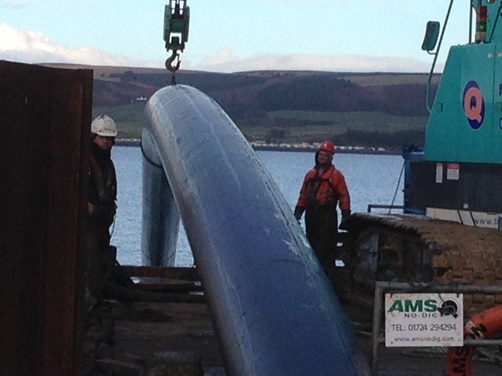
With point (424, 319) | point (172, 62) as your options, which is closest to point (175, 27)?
point (172, 62)

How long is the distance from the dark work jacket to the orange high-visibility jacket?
355cm

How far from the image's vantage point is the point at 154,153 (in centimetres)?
1877

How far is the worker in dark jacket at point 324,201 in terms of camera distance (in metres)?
15.9

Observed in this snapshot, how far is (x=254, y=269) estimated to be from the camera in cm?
941

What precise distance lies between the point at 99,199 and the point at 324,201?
384 cm

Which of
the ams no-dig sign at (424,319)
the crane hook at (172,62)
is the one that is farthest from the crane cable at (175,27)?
the ams no-dig sign at (424,319)

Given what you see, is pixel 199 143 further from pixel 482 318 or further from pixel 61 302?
pixel 61 302

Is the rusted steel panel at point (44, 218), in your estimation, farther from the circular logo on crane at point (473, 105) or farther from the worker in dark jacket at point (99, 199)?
the circular logo on crane at point (473, 105)

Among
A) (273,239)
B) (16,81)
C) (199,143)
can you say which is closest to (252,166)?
(199,143)

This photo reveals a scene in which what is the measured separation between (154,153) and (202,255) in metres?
8.57

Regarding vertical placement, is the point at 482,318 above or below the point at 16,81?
below

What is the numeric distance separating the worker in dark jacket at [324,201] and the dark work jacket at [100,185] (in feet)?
11.3

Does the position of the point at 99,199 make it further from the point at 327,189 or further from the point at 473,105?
the point at 473,105

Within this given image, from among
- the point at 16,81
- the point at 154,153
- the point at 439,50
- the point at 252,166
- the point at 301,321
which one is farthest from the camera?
the point at 154,153
